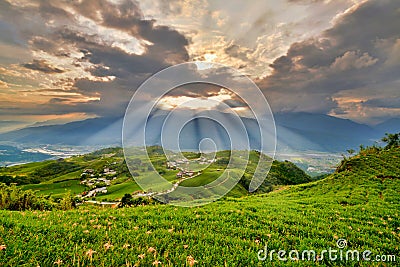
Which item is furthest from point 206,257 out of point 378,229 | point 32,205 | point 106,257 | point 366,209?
point 366,209

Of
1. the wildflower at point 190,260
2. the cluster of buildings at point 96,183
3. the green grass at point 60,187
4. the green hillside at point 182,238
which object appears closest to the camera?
the wildflower at point 190,260

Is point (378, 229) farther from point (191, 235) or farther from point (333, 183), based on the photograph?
point (333, 183)

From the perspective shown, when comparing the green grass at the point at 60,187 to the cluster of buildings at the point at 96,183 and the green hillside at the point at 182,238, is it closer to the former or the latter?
the cluster of buildings at the point at 96,183

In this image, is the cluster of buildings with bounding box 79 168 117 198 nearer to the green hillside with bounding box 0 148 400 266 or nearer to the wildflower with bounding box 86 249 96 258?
the green hillside with bounding box 0 148 400 266

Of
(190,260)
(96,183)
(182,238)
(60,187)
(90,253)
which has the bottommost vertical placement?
(60,187)

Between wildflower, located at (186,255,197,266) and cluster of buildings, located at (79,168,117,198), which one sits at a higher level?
wildflower, located at (186,255,197,266)

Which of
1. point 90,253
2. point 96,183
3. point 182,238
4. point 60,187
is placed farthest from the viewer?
point 96,183

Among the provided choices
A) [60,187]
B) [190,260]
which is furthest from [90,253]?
[60,187]

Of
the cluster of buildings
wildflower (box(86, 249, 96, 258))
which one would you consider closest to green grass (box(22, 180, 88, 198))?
the cluster of buildings

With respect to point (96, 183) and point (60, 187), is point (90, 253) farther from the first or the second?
point (60, 187)

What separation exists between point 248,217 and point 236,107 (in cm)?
580

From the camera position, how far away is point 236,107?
11.5 meters

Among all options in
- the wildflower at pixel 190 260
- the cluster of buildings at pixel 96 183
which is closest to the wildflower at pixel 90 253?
the wildflower at pixel 190 260

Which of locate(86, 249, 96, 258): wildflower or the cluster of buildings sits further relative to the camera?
the cluster of buildings
